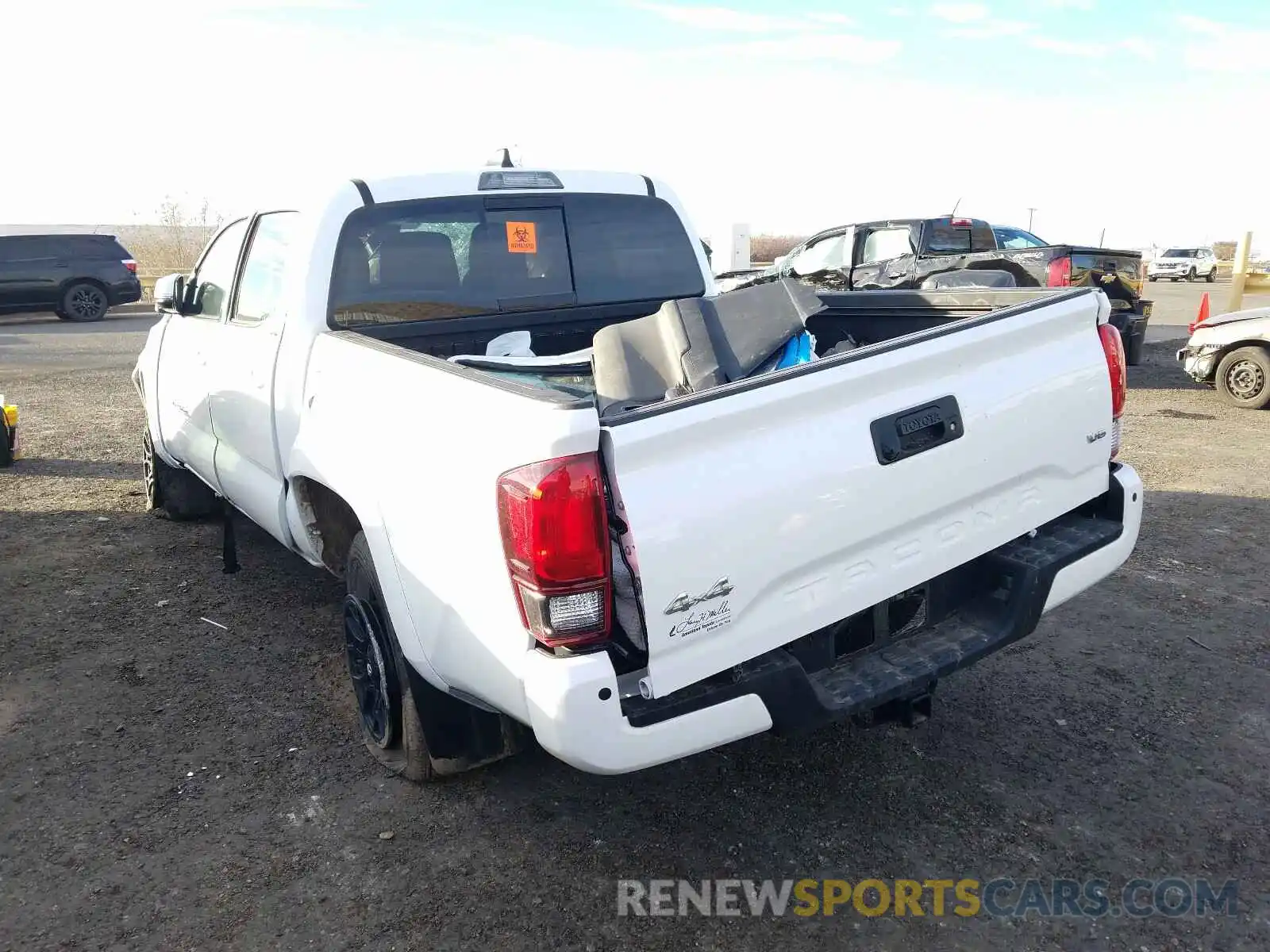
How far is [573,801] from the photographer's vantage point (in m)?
3.29

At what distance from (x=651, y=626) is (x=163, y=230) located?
46358 mm

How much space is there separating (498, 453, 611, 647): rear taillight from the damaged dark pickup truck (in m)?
8.00

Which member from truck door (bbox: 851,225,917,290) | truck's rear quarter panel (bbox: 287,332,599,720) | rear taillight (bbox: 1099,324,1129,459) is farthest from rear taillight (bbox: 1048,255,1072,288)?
truck's rear quarter panel (bbox: 287,332,599,720)

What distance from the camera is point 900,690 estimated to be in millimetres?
2756

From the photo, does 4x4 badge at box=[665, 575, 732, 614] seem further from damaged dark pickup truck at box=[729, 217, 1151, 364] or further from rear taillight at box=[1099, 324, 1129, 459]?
damaged dark pickup truck at box=[729, 217, 1151, 364]

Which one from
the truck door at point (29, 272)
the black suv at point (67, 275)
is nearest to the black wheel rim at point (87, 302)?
the black suv at point (67, 275)

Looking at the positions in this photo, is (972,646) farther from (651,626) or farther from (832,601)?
(651,626)

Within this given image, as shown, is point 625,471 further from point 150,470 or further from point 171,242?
point 171,242

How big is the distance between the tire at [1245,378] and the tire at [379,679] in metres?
9.32

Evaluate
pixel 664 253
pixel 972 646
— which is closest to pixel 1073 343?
pixel 972 646

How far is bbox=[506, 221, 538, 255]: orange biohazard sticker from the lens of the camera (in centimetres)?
424

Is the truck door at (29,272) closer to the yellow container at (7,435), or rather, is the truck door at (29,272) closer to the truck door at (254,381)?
the yellow container at (7,435)

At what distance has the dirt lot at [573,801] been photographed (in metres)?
2.69

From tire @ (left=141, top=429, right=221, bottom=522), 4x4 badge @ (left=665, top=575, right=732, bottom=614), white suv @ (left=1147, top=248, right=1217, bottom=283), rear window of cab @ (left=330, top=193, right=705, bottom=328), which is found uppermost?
rear window of cab @ (left=330, top=193, right=705, bottom=328)
